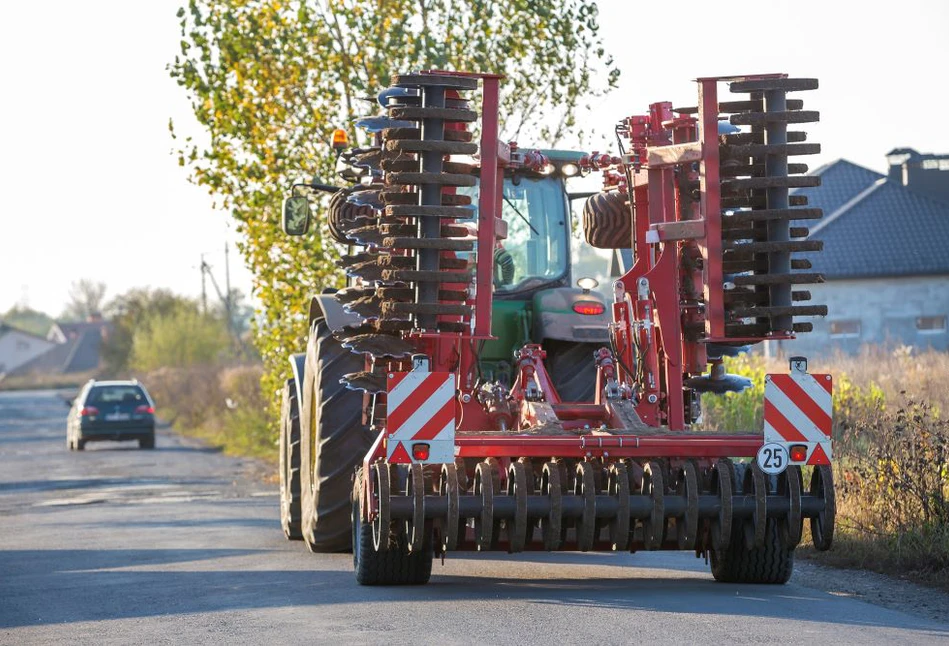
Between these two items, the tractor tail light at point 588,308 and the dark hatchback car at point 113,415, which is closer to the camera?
the tractor tail light at point 588,308

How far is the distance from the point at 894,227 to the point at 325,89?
33.9 metres

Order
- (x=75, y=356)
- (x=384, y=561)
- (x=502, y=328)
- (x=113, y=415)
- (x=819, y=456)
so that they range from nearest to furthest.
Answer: (x=819, y=456), (x=384, y=561), (x=502, y=328), (x=113, y=415), (x=75, y=356)

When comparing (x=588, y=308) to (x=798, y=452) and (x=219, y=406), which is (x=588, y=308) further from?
(x=219, y=406)

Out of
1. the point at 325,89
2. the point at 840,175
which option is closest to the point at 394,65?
the point at 325,89

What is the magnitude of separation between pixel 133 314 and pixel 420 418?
8444 centimetres

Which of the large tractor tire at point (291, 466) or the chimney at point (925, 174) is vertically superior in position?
the chimney at point (925, 174)

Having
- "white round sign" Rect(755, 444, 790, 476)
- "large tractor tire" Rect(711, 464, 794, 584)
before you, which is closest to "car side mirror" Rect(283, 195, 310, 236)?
"large tractor tire" Rect(711, 464, 794, 584)

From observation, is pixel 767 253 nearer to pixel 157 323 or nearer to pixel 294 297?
pixel 294 297

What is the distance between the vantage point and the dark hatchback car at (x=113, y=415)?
37.0 metres

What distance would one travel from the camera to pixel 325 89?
70.7 ft

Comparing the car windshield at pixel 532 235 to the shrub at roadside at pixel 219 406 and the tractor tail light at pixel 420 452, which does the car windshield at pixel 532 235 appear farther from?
the shrub at roadside at pixel 219 406

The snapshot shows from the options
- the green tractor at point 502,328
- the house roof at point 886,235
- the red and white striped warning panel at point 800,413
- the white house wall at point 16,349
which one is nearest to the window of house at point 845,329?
the house roof at point 886,235

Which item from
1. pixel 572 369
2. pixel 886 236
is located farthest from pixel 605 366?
pixel 886 236

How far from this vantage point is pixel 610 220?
1194 cm
